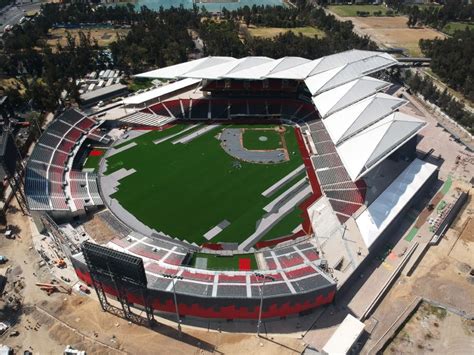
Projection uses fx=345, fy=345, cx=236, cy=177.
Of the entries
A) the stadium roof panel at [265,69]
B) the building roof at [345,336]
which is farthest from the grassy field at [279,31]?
the building roof at [345,336]

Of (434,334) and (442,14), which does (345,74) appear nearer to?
(434,334)

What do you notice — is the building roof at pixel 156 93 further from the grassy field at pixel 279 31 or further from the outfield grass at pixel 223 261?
the grassy field at pixel 279 31

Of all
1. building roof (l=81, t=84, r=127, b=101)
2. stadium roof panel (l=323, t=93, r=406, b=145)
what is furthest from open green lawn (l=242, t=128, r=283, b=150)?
building roof (l=81, t=84, r=127, b=101)

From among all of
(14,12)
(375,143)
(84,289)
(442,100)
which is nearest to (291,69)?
(375,143)

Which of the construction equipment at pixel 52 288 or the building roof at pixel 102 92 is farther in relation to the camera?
the building roof at pixel 102 92

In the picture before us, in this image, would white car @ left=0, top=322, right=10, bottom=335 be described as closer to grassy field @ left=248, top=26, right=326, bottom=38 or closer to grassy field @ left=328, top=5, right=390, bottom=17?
grassy field @ left=248, top=26, right=326, bottom=38

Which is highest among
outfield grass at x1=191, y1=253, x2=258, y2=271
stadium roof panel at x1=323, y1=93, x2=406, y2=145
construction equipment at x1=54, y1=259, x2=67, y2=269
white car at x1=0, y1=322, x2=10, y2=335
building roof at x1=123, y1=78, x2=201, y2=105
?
stadium roof panel at x1=323, y1=93, x2=406, y2=145

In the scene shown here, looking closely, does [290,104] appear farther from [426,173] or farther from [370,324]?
[370,324]
